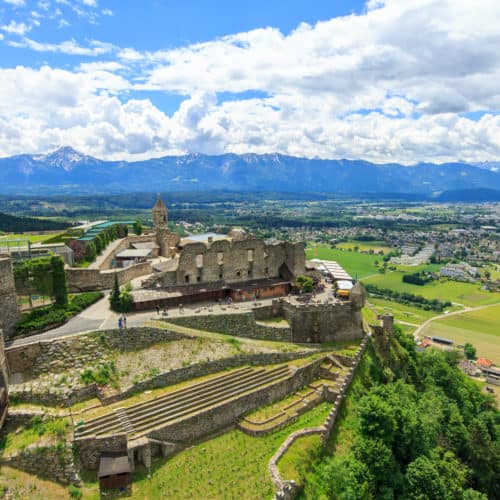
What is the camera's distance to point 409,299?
11975cm

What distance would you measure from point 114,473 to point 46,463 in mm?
4314

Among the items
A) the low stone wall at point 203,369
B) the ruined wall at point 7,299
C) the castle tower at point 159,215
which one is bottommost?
the low stone wall at point 203,369

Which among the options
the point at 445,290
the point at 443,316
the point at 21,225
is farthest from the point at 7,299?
the point at 445,290

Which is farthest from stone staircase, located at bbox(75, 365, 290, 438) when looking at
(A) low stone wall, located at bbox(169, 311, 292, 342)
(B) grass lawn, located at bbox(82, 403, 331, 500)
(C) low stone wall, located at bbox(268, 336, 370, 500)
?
(C) low stone wall, located at bbox(268, 336, 370, 500)

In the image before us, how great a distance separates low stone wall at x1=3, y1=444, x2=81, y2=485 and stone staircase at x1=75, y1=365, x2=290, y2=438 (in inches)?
59.8

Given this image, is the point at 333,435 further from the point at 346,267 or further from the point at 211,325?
the point at 346,267

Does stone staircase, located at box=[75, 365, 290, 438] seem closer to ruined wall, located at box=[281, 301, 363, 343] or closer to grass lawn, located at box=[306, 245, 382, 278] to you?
ruined wall, located at box=[281, 301, 363, 343]

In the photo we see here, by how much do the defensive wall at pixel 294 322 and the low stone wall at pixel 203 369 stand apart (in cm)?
278

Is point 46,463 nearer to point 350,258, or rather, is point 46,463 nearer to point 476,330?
point 476,330

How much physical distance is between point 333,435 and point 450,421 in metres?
15.7

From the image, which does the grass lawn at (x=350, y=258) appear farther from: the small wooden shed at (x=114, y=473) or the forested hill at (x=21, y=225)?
the small wooden shed at (x=114, y=473)

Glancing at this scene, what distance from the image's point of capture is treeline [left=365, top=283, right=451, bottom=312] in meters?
113

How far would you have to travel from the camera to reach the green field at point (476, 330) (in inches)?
3406

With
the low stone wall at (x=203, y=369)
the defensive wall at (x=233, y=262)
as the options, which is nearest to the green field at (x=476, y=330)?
the defensive wall at (x=233, y=262)
